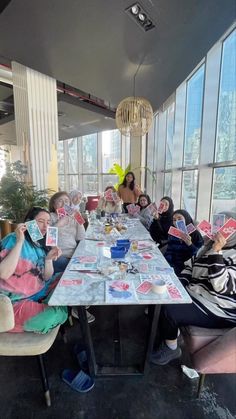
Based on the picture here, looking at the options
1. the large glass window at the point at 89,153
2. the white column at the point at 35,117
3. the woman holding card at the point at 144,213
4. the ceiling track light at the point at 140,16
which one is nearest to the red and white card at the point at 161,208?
the woman holding card at the point at 144,213

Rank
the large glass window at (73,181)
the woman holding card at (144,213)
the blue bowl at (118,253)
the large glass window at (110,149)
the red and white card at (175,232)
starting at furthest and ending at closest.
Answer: the large glass window at (73,181) → the large glass window at (110,149) → the woman holding card at (144,213) → the red and white card at (175,232) → the blue bowl at (118,253)

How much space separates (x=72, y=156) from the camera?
941 cm

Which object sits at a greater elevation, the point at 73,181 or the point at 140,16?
the point at 140,16

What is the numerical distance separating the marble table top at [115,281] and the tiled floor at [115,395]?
71 cm

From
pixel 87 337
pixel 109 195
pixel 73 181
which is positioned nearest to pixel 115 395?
pixel 87 337

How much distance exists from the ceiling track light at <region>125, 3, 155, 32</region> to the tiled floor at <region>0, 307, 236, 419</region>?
3.04 m

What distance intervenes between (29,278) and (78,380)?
0.77 metres

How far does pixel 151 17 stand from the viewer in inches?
83.3

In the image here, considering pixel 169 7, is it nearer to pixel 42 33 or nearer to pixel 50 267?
pixel 42 33

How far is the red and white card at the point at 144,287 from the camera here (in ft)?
4.15

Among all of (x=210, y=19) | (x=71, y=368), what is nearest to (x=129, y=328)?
(x=71, y=368)

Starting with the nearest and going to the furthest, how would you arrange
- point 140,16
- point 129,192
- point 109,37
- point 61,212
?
point 140,16 < point 61,212 < point 109,37 < point 129,192

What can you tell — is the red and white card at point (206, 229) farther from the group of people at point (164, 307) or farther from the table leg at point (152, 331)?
the table leg at point (152, 331)

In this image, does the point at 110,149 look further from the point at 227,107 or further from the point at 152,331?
the point at 152,331
